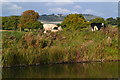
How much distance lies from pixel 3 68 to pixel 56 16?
69422mm

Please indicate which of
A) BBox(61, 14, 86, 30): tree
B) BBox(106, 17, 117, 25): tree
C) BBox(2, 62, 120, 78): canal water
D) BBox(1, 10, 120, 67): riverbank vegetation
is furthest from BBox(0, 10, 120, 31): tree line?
BBox(2, 62, 120, 78): canal water

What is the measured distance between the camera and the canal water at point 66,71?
14.0 m

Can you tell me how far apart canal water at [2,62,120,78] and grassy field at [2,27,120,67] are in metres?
0.64

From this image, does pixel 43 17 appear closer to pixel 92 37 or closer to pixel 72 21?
pixel 72 21

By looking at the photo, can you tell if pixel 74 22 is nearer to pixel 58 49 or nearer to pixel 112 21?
pixel 58 49

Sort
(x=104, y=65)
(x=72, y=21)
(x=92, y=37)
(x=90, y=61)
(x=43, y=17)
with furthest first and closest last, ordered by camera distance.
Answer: (x=43, y=17) → (x=72, y=21) → (x=92, y=37) → (x=90, y=61) → (x=104, y=65)

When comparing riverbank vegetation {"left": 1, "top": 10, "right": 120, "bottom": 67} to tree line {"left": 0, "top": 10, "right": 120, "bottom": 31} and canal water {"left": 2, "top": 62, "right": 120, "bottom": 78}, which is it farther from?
tree line {"left": 0, "top": 10, "right": 120, "bottom": 31}

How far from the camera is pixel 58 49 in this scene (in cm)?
1791

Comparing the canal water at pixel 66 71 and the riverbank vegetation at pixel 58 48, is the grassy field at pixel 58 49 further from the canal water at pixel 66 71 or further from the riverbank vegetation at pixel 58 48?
the canal water at pixel 66 71

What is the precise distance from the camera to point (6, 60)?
16.1 metres

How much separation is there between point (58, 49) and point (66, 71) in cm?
291

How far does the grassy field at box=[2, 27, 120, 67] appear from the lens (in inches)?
654

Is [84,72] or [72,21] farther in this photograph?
[72,21]

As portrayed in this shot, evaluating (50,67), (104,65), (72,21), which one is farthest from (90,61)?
(72,21)
